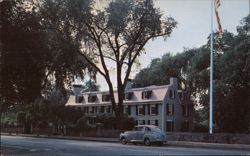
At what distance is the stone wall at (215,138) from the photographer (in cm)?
3369

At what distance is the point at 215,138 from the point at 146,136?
835 centimetres

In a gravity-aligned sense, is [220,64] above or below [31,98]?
above

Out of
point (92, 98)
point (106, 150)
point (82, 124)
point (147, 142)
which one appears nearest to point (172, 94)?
point (92, 98)

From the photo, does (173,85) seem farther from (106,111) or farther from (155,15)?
(155,15)

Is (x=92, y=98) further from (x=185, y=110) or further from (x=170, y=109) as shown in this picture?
(x=185, y=110)

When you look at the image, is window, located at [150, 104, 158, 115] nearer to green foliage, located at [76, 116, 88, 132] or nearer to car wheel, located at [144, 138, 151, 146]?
green foliage, located at [76, 116, 88, 132]

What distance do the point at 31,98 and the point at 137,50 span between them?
964 inches

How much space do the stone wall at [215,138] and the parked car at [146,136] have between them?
7.04 meters

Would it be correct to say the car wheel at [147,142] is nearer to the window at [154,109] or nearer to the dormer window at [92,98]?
the window at [154,109]

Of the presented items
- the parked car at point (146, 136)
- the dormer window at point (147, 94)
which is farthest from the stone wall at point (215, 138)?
the dormer window at point (147, 94)

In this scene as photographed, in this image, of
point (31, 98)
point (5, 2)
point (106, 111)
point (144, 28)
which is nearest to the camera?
point (5, 2)

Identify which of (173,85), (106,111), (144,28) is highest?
(144,28)

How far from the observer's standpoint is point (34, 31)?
17.5 meters

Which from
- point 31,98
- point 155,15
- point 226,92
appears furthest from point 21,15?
point 226,92
